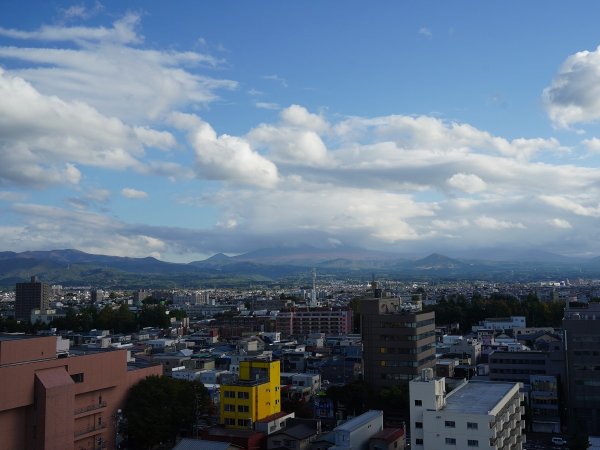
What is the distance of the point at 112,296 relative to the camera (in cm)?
10862

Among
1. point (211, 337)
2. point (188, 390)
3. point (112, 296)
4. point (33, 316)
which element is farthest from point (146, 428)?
point (112, 296)

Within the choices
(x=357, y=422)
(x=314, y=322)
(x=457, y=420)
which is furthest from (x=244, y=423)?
(x=314, y=322)

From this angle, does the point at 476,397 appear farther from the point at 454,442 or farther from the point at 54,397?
the point at 54,397

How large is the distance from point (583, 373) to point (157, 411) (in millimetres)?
16074

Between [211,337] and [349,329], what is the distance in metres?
15.2

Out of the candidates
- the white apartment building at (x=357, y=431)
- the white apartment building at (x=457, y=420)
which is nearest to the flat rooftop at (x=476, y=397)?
the white apartment building at (x=457, y=420)

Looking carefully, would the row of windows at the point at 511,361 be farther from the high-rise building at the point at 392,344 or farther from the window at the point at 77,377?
the window at the point at 77,377

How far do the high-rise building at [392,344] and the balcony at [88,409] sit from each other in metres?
11.8

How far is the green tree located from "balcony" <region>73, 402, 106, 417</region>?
1074mm

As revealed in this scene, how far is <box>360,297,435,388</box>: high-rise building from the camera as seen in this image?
25.5 meters

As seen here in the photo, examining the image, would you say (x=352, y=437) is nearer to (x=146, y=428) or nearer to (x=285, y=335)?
(x=146, y=428)

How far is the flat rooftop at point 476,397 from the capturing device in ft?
52.5

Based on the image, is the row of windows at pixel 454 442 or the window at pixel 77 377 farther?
the window at pixel 77 377

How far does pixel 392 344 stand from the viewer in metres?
25.9
